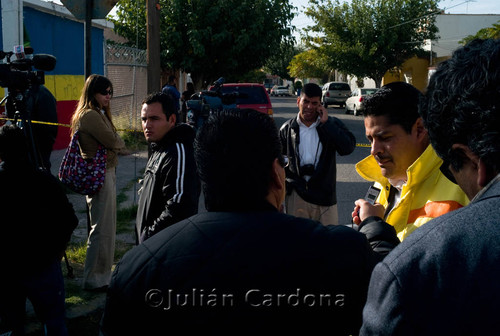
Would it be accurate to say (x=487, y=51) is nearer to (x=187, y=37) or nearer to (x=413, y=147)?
(x=413, y=147)

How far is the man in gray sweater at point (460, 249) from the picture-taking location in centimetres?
94

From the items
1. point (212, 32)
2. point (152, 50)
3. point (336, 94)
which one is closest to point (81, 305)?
point (152, 50)

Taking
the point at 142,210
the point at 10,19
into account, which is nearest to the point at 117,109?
the point at 10,19

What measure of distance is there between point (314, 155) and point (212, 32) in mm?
15928

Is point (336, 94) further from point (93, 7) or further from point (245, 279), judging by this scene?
point (245, 279)

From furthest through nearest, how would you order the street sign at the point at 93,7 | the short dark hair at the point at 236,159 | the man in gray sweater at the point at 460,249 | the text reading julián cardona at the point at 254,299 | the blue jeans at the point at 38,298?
the street sign at the point at 93,7, the blue jeans at the point at 38,298, the short dark hair at the point at 236,159, the text reading julián cardona at the point at 254,299, the man in gray sweater at the point at 460,249

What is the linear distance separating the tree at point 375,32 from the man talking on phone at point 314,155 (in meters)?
32.0

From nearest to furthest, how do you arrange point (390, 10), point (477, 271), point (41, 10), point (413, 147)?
1. point (477, 271)
2. point (413, 147)
3. point (41, 10)
4. point (390, 10)

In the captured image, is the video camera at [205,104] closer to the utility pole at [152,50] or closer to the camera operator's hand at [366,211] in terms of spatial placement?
the utility pole at [152,50]

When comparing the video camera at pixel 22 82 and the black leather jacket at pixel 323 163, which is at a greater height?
the video camera at pixel 22 82

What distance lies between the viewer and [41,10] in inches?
467

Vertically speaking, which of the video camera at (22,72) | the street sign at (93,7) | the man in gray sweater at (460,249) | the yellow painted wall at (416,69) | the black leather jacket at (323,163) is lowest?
the black leather jacket at (323,163)

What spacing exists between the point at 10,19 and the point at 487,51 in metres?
9.40

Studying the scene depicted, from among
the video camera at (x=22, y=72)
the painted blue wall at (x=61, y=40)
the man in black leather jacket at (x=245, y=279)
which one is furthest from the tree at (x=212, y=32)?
the man in black leather jacket at (x=245, y=279)
